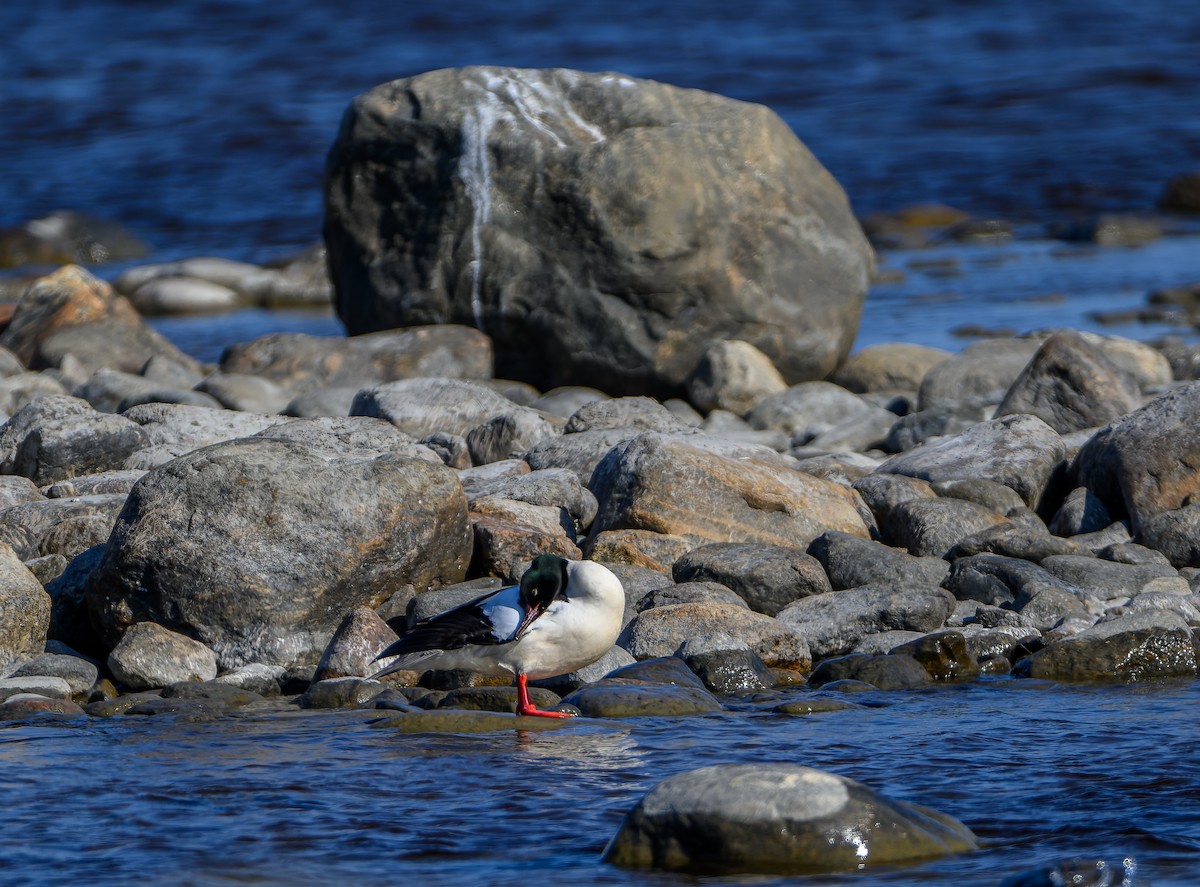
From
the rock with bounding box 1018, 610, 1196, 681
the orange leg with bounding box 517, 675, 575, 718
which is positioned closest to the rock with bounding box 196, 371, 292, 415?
the orange leg with bounding box 517, 675, 575, 718

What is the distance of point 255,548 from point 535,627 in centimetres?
145

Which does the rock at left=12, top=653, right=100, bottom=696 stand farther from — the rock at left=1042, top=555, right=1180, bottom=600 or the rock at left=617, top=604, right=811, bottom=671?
the rock at left=1042, top=555, right=1180, bottom=600

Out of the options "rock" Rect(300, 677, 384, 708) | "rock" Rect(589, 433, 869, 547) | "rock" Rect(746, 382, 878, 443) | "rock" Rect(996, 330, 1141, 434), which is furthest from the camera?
"rock" Rect(746, 382, 878, 443)

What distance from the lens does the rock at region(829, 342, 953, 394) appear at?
42.6ft

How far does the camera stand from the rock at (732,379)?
464 inches

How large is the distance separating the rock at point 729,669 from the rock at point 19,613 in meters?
2.72

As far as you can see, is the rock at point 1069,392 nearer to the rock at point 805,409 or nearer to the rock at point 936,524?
the rock at point 805,409

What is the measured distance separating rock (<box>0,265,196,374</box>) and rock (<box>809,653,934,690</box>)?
26.7 feet

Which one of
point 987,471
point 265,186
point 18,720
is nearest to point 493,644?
point 18,720

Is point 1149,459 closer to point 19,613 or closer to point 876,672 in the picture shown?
point 876,672

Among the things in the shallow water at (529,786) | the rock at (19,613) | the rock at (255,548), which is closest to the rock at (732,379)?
the rock at (255,548)

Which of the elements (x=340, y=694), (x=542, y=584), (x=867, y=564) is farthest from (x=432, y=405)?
(x=542, y=584)

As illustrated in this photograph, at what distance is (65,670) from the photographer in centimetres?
681

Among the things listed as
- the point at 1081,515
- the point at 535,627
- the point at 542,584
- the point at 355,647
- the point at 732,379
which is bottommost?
the point at 732,379
